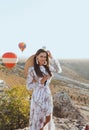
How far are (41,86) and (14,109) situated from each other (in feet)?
8.81

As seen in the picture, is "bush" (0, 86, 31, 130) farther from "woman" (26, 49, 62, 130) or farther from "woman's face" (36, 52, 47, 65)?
"woman's face" (36, 52, 47, 65)

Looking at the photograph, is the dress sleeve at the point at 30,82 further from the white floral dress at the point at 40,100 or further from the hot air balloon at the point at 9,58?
the hot air balloon at the point at 9,58

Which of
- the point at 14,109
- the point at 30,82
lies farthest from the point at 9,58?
the point at 30,82

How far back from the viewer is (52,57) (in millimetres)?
5930

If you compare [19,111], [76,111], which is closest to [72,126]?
[19,111]

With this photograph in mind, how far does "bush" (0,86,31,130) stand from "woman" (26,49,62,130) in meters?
2.39

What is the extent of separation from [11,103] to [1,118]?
395mm

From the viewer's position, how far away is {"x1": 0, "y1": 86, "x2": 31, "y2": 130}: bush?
809 cm

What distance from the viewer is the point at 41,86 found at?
18.6 ft

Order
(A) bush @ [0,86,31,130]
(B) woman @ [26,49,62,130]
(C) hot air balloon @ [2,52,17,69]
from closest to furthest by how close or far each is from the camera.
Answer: (B) woman @ [26,49,62,130], (A) bush @ [0,86,31,130], (C) hot air balloon @ [2,52,17,69]

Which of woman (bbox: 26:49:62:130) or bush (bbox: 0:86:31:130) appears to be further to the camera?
bush (bbox: 0:86:31:130)

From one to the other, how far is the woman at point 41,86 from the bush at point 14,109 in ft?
7.84

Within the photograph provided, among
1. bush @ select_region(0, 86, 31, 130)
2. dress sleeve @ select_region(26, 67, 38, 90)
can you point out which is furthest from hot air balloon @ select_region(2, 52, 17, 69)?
dress sleeve @ select_region(26, 67, 38, 90)

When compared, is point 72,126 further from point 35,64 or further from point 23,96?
point 35,64
